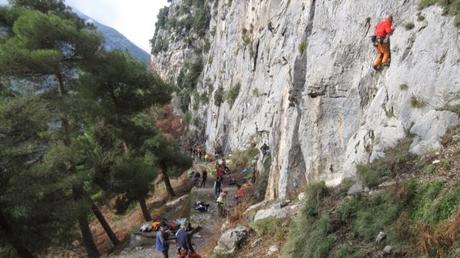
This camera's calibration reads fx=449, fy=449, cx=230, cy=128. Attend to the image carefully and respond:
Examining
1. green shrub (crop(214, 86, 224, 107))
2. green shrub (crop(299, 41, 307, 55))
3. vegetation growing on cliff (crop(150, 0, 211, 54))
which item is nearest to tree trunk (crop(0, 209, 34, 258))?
green shrub (crop(299, 41, 307, 55))

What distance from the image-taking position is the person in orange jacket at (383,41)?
42.2 feet

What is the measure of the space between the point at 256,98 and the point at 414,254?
1064 inches

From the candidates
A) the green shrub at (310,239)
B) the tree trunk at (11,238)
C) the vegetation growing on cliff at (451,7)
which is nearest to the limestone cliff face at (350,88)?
the vegetation growing on cliff at (451,7)

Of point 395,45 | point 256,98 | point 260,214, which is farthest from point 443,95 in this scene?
point 256,98

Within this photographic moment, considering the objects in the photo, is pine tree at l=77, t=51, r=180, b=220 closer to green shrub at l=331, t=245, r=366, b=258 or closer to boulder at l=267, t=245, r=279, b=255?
boulder at l=267, t=245, r=279, b=255

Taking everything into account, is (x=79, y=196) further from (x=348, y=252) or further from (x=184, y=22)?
(x=184, y=22)

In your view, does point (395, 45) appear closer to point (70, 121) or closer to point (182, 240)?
point (182, 240)

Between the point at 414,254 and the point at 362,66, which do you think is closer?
the point at 414,254

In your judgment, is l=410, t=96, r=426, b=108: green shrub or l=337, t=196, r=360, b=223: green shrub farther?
l=410, t=96, r=426, b=108: green shrub

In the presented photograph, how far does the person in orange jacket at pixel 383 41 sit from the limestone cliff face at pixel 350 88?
0.25 m

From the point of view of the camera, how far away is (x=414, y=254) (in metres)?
6.99

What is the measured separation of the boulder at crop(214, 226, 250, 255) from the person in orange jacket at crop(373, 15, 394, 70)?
20.7ft

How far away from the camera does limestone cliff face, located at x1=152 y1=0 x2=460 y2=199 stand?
1054cm

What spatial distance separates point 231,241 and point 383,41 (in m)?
7.30
